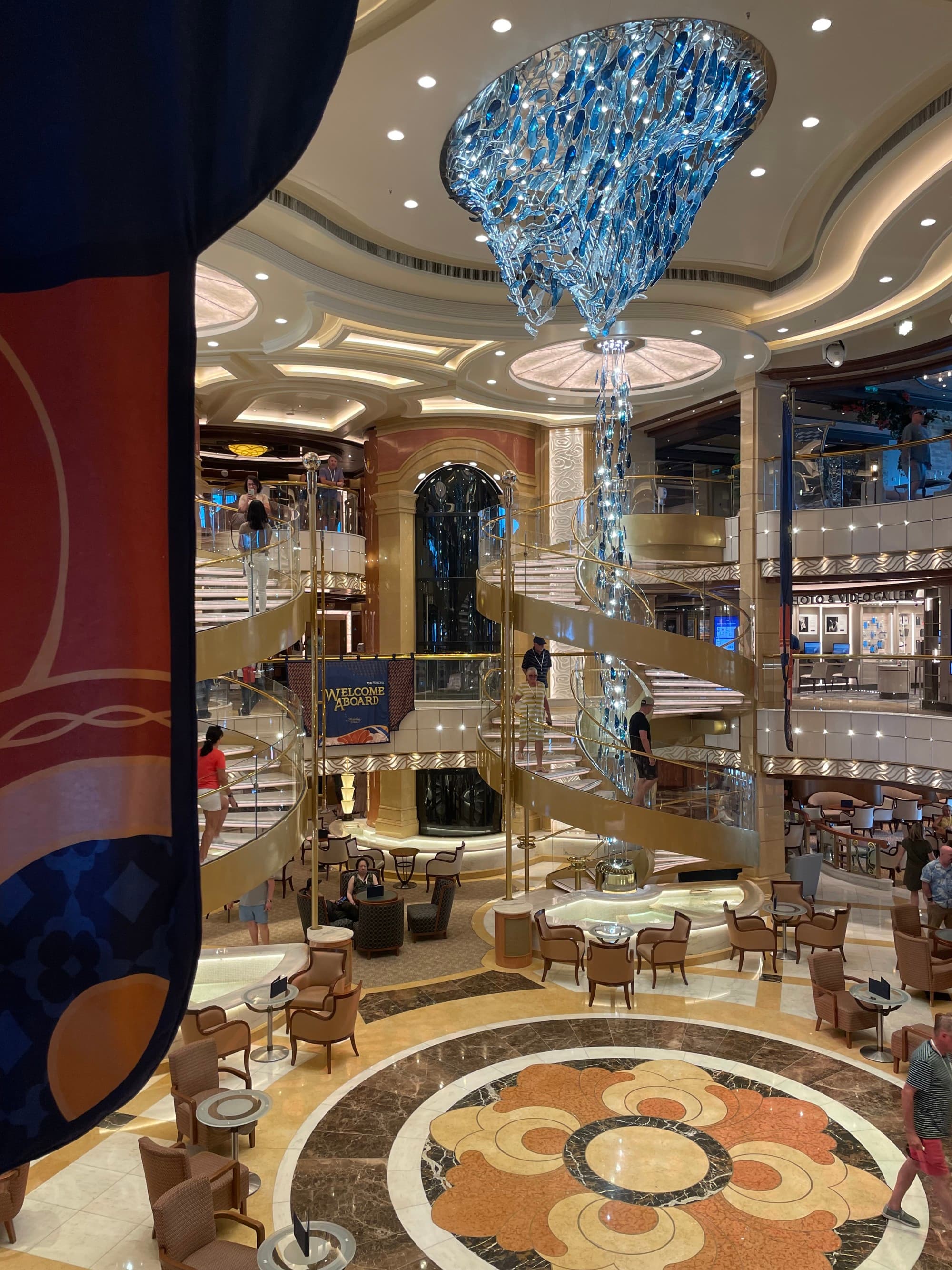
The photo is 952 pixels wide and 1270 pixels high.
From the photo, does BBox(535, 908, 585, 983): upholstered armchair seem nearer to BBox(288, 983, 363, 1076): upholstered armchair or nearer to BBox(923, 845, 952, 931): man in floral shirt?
BBox(288, 983, 363, 1076): upholstered armchair

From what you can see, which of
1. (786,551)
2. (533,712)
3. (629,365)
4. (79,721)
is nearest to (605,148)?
(786,551)

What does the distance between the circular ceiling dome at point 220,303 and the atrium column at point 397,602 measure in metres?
6.91

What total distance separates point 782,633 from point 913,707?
2954mm

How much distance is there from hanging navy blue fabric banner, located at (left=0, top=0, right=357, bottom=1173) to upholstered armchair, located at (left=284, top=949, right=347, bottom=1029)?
9.38 m

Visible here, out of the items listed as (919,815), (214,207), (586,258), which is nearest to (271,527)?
(586,258)

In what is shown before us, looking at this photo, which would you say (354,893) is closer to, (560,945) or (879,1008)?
(560,945)

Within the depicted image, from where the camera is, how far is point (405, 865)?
16938 millimetres

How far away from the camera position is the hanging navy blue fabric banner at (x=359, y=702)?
50.5ft

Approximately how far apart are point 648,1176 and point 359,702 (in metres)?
9.61

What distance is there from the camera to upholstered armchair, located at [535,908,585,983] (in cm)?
1148

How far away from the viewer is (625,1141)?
25.5 feet

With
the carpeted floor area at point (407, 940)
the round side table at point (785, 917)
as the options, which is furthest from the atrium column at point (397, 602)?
the round side table at point (785, 917)

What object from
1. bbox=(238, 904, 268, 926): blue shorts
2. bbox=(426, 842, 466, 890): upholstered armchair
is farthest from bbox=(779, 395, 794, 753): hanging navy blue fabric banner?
bbox=(238, 904, 268, 926): blue shorts

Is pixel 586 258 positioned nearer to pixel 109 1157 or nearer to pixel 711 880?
pixel 109 1157
